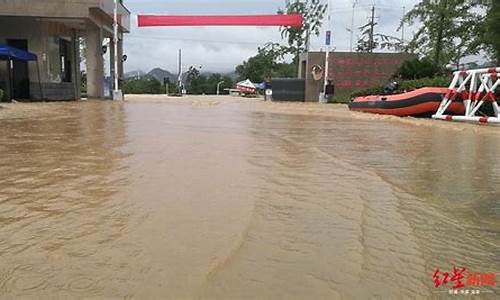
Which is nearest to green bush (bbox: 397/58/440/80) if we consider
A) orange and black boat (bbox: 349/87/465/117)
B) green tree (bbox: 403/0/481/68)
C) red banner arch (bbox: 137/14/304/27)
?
green tree (bbox: 403/0/481/68)

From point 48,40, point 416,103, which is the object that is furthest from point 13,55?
point 416,103

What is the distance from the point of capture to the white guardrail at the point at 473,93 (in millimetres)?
15841

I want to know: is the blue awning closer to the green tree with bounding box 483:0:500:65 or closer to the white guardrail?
the white guardrail

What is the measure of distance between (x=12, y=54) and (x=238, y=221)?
62.1 ft

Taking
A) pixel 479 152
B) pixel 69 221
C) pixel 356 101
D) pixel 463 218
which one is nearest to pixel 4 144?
pixel 69 221

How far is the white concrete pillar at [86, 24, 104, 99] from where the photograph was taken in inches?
1056

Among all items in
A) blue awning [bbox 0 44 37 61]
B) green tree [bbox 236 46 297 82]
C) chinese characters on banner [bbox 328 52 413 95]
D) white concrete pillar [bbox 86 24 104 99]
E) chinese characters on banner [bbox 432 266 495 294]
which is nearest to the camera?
chinese characters on banner [bbox 432 266 495 294]

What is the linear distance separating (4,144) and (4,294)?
20.3 ft

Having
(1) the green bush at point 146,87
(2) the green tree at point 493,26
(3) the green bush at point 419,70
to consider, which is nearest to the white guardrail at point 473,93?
(2) the green tree at point 493,26

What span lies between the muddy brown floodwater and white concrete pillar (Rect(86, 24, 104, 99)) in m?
19.1

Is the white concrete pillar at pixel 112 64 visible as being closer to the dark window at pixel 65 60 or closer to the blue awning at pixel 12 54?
the dark window at pixel 65 60

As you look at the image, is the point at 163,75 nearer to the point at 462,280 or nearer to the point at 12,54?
the point at 12,54

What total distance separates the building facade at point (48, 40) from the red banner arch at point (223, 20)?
13.2 feet

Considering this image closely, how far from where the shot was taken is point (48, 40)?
25172 mm
